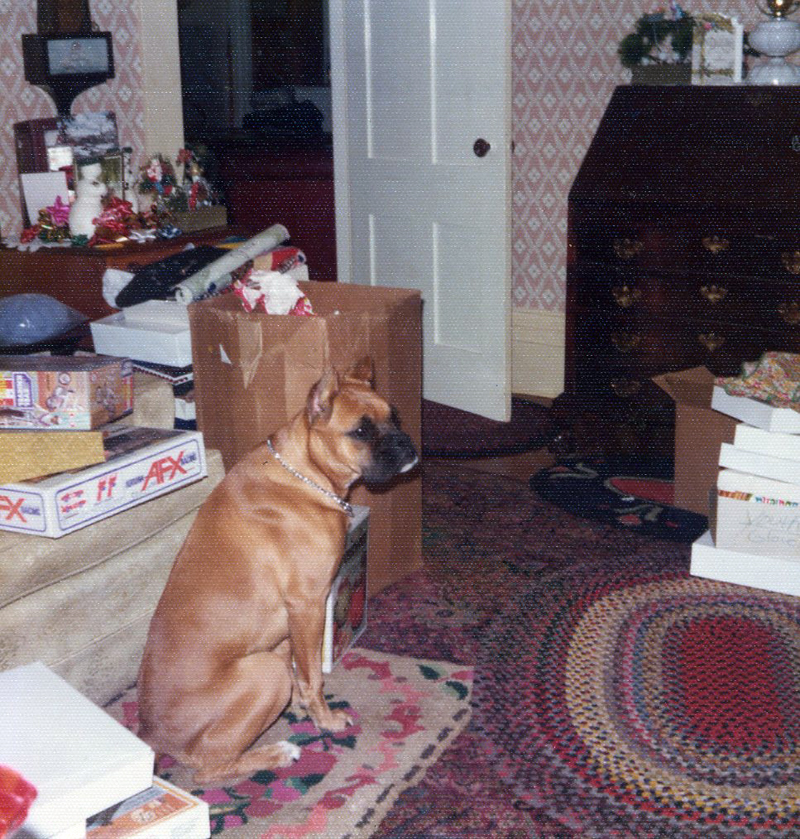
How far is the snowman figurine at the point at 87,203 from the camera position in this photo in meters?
3.45

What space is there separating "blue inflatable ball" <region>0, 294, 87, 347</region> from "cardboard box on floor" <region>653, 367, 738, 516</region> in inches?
66.9

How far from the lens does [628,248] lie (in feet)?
10.5

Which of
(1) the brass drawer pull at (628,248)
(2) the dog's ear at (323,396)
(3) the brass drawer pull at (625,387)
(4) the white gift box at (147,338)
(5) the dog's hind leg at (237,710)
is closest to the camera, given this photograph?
(5) the dog's hind leg at (237,710)

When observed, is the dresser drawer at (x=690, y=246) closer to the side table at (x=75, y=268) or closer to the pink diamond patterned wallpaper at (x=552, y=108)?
the pink diamond patterned wallpaper at (x=552, y=108)

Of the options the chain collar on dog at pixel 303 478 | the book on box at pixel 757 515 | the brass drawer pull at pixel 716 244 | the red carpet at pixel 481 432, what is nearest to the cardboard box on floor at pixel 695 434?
the book on box at pixel 757 515

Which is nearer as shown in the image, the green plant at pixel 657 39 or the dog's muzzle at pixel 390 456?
the dog's muzzle at pixel 390 456

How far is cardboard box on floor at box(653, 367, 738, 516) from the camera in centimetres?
296

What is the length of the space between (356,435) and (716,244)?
154 centimetres

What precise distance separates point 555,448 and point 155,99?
2056 mm

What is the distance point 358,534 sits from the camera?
7.82 ft

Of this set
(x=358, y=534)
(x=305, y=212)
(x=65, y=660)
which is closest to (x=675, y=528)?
(x=358, y=534)

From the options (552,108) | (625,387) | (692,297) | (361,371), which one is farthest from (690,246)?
(361,371)

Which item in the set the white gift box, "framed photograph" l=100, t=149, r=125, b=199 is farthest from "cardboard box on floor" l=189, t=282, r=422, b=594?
"framed photograph" l=100, t=149, r=125, b=199

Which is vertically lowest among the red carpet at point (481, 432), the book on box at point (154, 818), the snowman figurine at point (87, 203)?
the red carpet at point (481, 432)
